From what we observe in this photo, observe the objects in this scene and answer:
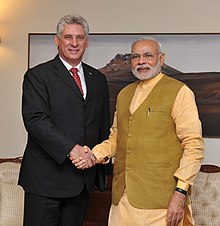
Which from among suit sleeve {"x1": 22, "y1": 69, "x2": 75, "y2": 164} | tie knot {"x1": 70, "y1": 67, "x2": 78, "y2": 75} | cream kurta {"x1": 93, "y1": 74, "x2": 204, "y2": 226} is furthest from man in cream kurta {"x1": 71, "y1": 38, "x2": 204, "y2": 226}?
tie knot {"x1": 70, "y1": 67, "x2": 78, "y2": 75}

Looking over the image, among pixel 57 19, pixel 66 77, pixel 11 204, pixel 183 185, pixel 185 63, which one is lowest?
pixel 11 204

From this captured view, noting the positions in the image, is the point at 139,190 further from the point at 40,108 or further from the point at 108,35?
the point at 108,35

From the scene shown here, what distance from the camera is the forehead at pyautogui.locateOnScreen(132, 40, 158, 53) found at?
2443mm

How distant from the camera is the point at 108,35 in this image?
3.84 metres

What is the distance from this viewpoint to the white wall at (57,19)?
3682mm

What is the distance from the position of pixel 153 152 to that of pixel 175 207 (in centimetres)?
30

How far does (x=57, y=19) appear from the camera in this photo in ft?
12.9

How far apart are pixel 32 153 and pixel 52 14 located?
1.76 metres

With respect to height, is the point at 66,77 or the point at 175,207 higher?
the point at 66,77

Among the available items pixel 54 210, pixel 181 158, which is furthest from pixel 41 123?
pixel 181 158

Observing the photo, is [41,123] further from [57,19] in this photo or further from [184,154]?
[57,19]

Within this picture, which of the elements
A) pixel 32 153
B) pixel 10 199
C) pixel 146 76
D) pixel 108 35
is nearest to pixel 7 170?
pixel 10 199

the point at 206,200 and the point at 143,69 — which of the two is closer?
the point at 143,69

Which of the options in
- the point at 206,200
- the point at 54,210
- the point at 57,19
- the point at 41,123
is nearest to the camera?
the point at 41,123
